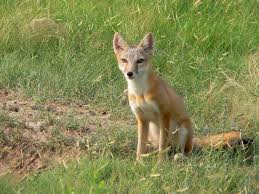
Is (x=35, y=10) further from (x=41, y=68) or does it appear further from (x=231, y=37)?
(x=231, y=37)

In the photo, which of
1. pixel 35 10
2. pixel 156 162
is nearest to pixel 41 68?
pixel 35 10

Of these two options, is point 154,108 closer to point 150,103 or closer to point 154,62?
point 150,103

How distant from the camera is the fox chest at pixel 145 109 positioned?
6.74m

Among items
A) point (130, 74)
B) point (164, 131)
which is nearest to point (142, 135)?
point (164, 131)

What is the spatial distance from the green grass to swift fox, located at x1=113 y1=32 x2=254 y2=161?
27 cm

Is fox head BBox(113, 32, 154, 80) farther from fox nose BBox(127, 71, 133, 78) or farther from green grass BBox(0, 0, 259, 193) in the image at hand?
green grass BBox(0, 0, 259, 193)

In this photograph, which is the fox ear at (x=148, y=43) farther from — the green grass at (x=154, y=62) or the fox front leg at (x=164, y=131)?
the green grass at (x=154, y=62)

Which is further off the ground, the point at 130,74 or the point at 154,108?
the point at 130,74

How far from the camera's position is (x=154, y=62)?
29.1 ft

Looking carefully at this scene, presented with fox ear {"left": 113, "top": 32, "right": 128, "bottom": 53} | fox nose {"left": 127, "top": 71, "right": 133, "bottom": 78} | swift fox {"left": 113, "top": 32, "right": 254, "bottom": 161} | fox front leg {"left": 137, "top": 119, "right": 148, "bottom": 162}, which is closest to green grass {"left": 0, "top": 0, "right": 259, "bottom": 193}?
fox front leg {"left": 137, "top": 119, "right": 148, "bottom": 162}

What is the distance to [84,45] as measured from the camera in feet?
29.9

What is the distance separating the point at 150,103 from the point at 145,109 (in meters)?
0.07

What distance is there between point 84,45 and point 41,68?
81 centimetres

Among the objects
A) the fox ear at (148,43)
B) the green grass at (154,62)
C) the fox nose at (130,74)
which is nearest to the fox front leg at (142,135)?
the green grass at (154,62)
